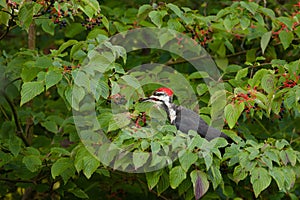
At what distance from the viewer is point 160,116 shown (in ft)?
10.9

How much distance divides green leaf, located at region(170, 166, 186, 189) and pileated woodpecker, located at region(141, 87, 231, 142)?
2.29ft

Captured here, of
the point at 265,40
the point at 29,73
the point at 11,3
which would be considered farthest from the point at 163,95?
the point at 11,3

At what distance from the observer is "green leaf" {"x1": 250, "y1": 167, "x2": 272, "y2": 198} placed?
3.08 m

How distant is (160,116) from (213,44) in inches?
54.2

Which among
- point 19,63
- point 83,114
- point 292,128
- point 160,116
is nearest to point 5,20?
point 19,63

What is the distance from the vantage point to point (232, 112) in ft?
10.8

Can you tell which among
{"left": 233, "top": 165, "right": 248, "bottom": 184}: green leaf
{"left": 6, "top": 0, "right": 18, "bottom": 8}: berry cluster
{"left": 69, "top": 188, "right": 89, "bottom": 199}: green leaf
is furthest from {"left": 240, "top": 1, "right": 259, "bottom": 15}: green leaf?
{"left": 69, "top": 188, "right": 89, "bottom": 199}: green leaf

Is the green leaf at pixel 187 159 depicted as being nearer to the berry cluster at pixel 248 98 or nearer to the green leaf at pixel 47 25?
the berry cluster at pixel 248 98

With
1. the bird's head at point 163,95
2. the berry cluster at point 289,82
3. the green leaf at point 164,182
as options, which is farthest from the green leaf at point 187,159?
the berry cluster at point 289,82

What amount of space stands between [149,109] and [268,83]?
80cm

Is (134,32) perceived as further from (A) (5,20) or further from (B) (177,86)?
(A) (5,20)

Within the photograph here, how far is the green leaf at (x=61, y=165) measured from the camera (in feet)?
11.3

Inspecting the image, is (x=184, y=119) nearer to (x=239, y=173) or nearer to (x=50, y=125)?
(x=239, y=173)

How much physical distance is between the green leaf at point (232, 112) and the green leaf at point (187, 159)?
1.30 ft
